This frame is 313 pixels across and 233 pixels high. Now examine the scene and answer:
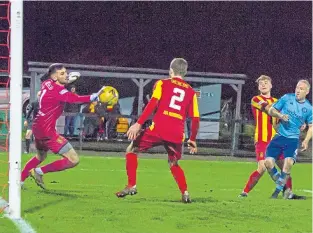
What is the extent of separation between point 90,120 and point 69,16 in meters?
7.12

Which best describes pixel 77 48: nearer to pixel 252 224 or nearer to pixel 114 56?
pixel 114 56

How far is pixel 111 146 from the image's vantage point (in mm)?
19766

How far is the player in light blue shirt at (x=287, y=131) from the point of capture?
9.41 meters

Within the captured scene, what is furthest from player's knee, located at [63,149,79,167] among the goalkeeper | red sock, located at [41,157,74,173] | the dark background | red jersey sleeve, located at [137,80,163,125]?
the dark background

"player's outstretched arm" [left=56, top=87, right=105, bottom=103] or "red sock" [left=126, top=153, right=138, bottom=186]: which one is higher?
"player's outstretched arm" [left=56, top=87, right=105, bottom=103]

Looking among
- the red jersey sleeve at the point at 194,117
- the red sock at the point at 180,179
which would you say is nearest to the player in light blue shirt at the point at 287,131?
the red jersey sleeve at the point at 194,117

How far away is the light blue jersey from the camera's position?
376 inches

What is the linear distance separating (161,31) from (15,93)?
2066cm

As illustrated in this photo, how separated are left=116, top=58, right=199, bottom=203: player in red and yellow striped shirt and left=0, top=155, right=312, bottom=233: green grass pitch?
37 cm

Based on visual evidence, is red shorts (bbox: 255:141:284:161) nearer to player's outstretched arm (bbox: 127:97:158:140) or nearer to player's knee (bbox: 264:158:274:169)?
player's knee (bbox: 264:158:274:169)

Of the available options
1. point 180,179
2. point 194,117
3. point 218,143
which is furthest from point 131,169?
point 218,143

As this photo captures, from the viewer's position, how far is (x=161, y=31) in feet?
86.9

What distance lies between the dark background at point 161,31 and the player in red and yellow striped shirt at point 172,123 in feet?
59.0

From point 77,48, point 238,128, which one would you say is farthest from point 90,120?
point 77,48
